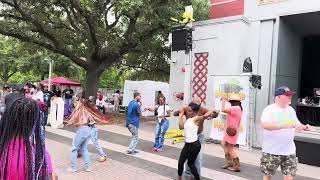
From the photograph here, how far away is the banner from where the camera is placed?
11259mm

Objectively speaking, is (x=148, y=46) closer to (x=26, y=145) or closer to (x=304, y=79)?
(x=304, y=79)

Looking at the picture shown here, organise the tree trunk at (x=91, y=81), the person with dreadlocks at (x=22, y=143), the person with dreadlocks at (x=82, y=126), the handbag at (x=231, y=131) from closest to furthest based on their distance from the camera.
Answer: the person with dreadlocks at (x=22, y=143) → the person with dreadlocks at (x=82, y=126) → the handbag at (x=231, y=131) → the tree trunk at (x=91, y=81)

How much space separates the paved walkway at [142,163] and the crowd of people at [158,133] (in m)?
0.30

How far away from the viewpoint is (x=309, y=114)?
14414 millimetres

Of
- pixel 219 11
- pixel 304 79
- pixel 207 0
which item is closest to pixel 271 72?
pixel 304 79

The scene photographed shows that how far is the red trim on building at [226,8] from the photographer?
49.1ft

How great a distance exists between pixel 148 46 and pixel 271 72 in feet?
35.1

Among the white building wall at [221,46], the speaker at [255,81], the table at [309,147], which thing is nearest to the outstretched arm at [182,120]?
the table at [309,147]

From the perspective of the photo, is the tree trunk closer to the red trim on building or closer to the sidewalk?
the red trim on building

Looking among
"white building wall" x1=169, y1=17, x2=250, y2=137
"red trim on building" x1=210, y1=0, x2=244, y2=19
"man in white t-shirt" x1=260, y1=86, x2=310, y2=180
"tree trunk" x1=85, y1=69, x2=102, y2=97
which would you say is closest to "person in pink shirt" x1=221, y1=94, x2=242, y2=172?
"man in white t-shirt" x1=260, y1=86, x2=310, y2=180

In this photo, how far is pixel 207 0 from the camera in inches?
669

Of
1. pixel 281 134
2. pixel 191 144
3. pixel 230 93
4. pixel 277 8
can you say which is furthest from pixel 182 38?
pixel 281 134

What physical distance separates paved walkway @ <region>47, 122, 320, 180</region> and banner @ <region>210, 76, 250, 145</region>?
0.45m

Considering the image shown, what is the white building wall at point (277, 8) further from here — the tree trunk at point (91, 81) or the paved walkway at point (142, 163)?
the tree trunk at point (91, 81)
